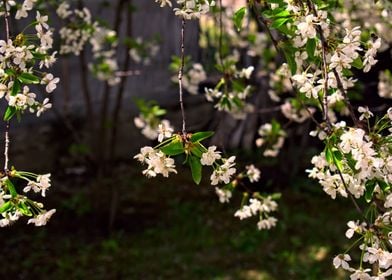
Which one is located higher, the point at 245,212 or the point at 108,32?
the point at 108,32

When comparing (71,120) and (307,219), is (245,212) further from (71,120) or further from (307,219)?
(71,120)

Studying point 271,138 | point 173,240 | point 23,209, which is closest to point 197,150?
point 23,209

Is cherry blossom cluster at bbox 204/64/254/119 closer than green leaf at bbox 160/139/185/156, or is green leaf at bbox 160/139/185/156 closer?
green leaf at bbox 160/139/185/156

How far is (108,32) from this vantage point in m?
4.22

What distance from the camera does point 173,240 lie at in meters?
4.45

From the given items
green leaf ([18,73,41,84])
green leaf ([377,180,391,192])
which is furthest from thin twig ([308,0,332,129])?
green leaf ([18,73,41,84])

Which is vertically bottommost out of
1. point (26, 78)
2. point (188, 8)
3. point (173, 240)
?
point (173, 240)

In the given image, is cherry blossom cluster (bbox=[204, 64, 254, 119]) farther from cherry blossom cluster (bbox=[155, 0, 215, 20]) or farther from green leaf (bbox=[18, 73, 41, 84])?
green leaf (bbox=[18, 73, 41, 84])

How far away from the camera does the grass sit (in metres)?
4.08

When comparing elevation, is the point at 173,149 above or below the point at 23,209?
above

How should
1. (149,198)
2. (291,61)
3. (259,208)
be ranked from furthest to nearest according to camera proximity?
(149,198) < (259,208) < (291,61)

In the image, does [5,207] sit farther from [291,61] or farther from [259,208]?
[259,208]

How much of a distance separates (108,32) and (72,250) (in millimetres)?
1328

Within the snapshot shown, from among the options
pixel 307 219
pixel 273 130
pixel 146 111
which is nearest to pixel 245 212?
pixel 273 130
